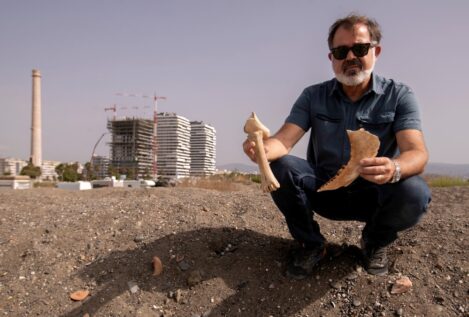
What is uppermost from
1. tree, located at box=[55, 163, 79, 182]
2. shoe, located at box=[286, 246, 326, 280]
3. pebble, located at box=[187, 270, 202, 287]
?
shoe, located at box=[286, 246, 326, 280]

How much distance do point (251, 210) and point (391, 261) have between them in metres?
1.49

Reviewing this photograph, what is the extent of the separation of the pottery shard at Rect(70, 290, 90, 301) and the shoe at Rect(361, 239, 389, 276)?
1909 millimetres

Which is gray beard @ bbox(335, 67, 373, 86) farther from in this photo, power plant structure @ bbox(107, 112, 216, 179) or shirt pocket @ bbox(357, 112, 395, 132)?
power plant structure @ bbox(107, 112, 216, 179)

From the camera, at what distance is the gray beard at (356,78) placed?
7.94ft

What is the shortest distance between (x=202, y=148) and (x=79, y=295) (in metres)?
75.9

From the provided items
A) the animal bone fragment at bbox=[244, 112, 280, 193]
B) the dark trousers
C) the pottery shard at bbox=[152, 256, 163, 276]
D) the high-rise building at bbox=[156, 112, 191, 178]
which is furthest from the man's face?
the high-rise building at bbox=[156, 112, 191, 178]

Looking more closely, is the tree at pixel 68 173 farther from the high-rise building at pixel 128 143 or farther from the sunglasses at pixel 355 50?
the sunglasses at pixel 355 50

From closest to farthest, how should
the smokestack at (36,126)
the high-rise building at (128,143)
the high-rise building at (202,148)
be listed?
the smokestack at (36,126) → the high-rise building at (128,143) → the high-rise building at (202,148)

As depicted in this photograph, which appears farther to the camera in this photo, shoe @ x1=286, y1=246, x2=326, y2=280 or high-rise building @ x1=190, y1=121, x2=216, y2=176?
high-rise building @ x1=190, y1=121, x2=216, y2=176

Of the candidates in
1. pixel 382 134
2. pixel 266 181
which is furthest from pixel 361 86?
pixel 266 181

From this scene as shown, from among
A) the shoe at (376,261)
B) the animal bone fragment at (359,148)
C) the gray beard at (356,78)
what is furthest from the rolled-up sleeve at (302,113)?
the shoe at (376,261)

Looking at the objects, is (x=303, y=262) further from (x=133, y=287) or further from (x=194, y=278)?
(x=133, y=287)

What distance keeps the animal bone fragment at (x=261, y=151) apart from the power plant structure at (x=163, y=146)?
2624 inches

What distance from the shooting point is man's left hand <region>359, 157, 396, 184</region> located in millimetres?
1789
